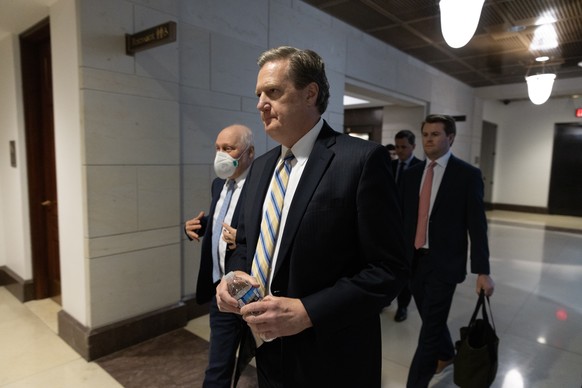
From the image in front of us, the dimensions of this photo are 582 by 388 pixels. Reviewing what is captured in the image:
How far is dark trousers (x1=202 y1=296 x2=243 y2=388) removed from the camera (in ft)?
6.50

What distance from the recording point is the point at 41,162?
382 centimetres

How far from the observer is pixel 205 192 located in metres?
3.58

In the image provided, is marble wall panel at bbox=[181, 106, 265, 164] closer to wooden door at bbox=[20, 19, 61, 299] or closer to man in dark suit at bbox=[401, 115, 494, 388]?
wooden door at bbox=[20, 19, 61, 299]

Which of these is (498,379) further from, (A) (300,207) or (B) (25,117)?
(B) (25,117)

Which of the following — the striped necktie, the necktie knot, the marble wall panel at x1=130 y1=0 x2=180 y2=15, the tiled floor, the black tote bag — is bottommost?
the tiled floor

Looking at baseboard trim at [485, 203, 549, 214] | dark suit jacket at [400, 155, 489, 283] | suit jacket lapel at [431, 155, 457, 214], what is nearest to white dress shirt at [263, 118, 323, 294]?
dark suit jacket at [400, 155, 489, 283]

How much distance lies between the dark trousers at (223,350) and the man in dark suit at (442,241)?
45.3 inches

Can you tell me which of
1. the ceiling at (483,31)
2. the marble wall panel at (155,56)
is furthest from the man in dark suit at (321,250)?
the ceiling at (483,31)

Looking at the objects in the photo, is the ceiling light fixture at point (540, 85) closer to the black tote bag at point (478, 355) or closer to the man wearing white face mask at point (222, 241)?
the black tote bag at point (478, 355)

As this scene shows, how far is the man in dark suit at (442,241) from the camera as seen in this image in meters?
2.28

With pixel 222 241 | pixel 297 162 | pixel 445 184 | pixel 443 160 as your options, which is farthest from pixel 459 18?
pixel 222 241

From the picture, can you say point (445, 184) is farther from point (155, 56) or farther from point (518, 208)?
point (518, 208)

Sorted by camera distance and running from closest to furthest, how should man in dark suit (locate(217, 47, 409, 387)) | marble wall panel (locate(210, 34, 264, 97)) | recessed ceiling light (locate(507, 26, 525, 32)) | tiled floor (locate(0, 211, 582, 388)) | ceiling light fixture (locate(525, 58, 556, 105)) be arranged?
1. man in dark suit (locate(217, 47, 409, 387))
2. tiled floor (locate(0, 211, 582, 388))
3. marble wall panel (locate(210, 34, 264, 97))
4. recessed ceiling light (locate(507, 26, 525, 32))
5. ceiling light fixture (locate(525, 58, 556, 105))

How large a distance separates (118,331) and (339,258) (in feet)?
8.01
